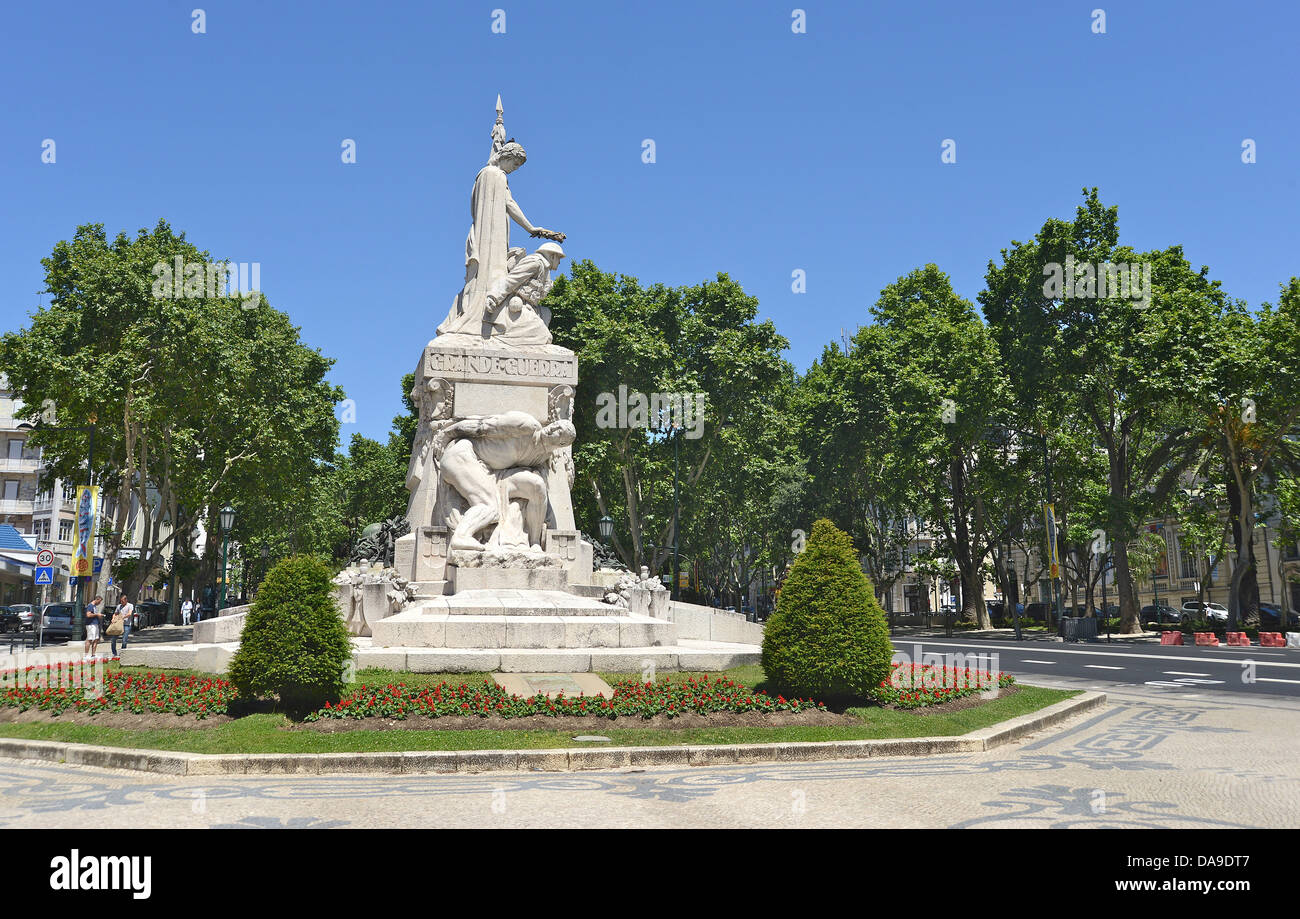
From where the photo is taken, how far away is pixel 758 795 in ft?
26.1

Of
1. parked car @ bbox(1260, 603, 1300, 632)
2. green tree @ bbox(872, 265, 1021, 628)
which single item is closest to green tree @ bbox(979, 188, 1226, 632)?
green tree @ bbox(872, 265, 1021, 628)

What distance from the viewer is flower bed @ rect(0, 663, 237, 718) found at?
11328 mm

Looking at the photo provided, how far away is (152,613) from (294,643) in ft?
128

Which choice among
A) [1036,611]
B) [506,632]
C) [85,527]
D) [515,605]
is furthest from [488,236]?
[1036,611]

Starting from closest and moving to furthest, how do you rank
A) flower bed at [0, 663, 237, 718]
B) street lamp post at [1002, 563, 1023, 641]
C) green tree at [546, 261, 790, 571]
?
flower bed at [0, 663, 237, 718] < street lamp post at [1002, 563, 1023, 641] < green tree at [546, 261, 790, 571]

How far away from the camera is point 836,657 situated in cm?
1166

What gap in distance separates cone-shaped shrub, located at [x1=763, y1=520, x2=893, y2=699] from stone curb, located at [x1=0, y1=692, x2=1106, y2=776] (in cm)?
156

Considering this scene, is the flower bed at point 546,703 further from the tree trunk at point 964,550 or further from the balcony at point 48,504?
the balcony at point 48,504

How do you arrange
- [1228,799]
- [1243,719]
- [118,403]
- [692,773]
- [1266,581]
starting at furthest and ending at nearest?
[1266,581]
[118,403]
[1243,719]
[692,773]
[1228,799]

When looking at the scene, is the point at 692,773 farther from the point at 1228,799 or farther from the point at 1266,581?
the point at 1266,581

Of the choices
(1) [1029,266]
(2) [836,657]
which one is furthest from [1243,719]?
(1) [1029,266]

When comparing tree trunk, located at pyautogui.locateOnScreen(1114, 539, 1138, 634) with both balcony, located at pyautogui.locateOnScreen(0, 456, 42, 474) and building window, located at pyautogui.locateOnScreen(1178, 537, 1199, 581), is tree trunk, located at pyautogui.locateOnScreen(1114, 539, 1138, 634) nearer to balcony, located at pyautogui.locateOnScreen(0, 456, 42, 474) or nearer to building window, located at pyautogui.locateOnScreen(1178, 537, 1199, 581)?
building window, located at pyautogui.locateOnScreen(1178, 537, 1199, 581)

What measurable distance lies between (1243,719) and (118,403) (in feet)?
104

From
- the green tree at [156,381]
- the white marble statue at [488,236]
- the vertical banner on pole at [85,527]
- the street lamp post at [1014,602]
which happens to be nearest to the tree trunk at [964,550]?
the street lamp post at [1014,602]
